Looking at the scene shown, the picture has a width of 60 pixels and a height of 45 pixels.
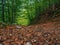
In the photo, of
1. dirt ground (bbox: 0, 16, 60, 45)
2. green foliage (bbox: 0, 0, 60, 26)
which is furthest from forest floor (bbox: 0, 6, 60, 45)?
green foliage (bbox: 0, 0, 60, 26)

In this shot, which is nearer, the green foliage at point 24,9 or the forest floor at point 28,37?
the forest floor at point 28,37

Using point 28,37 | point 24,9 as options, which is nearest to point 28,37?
point 28,37

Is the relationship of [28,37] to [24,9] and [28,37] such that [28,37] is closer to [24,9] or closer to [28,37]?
[28,37]

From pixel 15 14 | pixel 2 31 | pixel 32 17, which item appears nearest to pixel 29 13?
pixel 32 17

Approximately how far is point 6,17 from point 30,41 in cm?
1493

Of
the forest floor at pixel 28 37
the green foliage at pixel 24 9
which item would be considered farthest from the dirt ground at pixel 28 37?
the green foliage at pixel 24 9

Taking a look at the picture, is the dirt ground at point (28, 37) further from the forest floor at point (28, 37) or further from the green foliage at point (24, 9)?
the green foliage at point (24, 9)

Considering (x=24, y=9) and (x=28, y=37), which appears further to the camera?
(x=24, y=9)

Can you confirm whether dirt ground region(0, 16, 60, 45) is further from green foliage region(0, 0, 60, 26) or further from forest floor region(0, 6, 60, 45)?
green foliage region(0, 0, 60, 26)

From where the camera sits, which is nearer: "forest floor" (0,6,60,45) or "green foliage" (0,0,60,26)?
"forest floor" (0,6,60,45)

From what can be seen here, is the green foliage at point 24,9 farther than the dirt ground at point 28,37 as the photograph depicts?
Yes

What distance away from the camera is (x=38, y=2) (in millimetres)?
21641

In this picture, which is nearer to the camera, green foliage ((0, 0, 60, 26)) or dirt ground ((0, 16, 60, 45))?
dirt ground ((0, 16, 60, 45))

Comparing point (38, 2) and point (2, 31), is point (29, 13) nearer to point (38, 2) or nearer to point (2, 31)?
point (38, 2)
